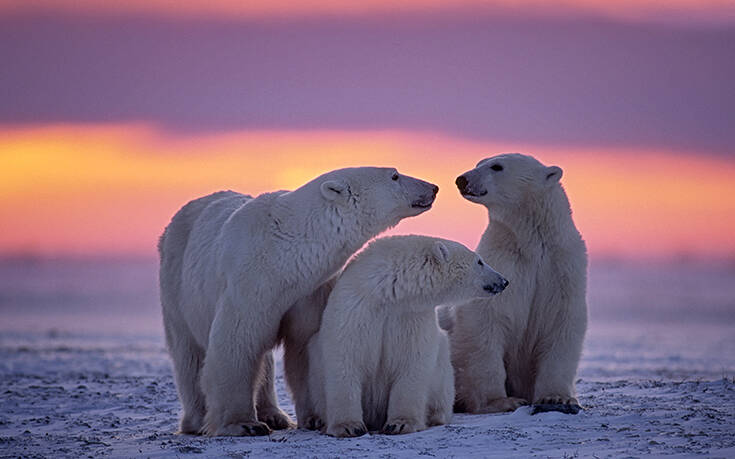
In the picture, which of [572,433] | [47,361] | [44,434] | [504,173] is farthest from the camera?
[47,361]

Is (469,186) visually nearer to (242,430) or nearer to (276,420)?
(276,420)

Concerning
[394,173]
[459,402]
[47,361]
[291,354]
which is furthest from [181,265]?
[47,361]

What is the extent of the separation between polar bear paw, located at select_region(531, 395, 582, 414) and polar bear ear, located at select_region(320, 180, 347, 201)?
1966 millimetres

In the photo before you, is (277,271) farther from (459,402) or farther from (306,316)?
(459,402)

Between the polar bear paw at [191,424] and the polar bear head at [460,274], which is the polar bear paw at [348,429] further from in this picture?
the polar bear paw at [191,424]

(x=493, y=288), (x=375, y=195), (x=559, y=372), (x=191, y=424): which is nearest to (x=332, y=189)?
(x=375, y=195)

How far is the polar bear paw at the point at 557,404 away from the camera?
650cm

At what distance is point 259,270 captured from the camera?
6.07m

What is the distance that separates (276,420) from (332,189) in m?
1.74

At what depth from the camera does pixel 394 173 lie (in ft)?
21.5

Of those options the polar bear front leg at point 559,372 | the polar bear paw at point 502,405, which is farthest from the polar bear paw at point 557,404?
the polar bear paw at point 502,405

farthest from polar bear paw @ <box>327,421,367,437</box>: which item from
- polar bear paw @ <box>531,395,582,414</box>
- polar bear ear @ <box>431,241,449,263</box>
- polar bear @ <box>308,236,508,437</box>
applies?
polar bear paw @ <box>531,395,582,414</box>

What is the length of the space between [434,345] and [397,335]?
28 centimetres

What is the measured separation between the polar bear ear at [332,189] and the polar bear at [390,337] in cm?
42
